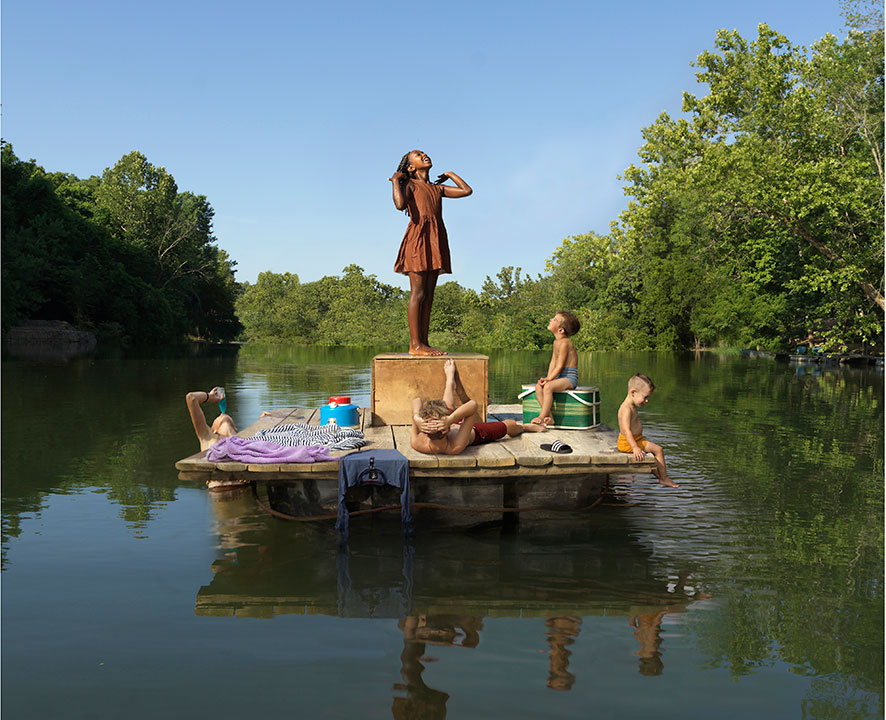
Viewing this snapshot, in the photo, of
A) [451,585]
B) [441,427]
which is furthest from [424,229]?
[451,585]

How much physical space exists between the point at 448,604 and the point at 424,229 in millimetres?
4981

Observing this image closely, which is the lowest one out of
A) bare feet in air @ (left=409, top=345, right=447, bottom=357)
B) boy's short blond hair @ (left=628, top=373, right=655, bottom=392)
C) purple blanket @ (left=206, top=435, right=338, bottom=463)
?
purple blanket @ (left=206, top=435, right=338, bottom=463)

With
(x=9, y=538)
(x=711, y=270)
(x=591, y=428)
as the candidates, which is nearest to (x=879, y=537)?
(x=591, y=428)

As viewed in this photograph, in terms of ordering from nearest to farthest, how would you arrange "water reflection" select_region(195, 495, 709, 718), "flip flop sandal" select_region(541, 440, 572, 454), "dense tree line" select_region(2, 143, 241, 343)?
"water reflection" select_region(195, 495, 709, 718) → "flip flop sandal" select_region(541, 440, 572, 454) → "dense tree line" select_region(2, 143, 241, 343)

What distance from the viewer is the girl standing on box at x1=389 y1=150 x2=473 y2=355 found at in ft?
29.2

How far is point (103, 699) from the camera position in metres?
3.87

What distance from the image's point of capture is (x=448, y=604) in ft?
17.1

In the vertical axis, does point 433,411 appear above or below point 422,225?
below

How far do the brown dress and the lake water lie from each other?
3.39 metres

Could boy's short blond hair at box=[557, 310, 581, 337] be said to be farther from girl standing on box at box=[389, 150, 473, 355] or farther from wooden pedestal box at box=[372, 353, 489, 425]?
girl standing on box at box=[389, 150, 473, 355]

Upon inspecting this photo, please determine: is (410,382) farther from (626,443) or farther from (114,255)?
(114,255)

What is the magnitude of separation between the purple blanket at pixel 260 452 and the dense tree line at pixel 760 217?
79.5ft

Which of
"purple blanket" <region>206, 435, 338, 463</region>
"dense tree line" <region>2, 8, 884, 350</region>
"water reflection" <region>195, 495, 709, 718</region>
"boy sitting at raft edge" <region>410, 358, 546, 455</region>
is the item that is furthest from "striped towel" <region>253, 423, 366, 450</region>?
"dense tree line" <region>2, 8, 884, 350</region>

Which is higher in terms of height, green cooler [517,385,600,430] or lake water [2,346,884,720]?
green cooler [517,385,600,430]
